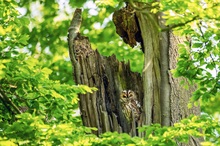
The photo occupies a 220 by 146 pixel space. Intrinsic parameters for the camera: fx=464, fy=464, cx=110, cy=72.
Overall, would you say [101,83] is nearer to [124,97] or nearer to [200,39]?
[124,97]

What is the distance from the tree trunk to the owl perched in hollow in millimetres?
68

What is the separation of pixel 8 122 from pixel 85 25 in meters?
5.01

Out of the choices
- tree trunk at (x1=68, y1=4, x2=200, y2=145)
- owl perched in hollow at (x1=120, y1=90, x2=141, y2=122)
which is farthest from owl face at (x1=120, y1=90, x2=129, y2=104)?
tree trunk at (x1=68, y1=4, x2=200, y2=145)

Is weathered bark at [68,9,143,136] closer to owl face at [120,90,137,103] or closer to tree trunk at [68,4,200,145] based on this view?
tree trunk at [68,4,200,145]

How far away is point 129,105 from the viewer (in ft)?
19.0

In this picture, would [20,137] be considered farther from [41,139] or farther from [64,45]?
[64,45]

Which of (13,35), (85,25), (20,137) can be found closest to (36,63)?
(13,35)

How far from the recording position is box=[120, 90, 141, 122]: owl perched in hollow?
18.9ft

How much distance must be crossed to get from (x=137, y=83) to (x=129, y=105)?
43 cm

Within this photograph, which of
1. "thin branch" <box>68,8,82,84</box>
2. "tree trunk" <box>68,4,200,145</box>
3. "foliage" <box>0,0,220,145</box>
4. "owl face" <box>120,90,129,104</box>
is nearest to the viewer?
"foliage" <box>0,0,220,145</box>

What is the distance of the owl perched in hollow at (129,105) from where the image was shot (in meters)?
5.78

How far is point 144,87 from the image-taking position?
5.89m

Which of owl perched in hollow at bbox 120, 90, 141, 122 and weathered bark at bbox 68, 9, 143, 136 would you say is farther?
weathered bark at bbox 68, 9, 143, 136

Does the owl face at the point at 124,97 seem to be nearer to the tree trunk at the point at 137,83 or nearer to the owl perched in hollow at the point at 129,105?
the owl perched in hollow at the point at 129,105
